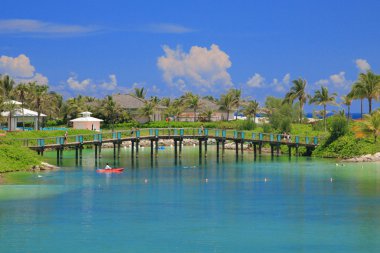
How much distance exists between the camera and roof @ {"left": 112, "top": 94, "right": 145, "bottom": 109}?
418 ft

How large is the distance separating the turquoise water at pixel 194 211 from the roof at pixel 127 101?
64.0 meters

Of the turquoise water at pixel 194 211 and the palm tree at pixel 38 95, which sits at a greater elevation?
the palm tree at pixel 38 95

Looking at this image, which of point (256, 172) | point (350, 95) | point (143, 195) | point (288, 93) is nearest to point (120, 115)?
point (288, 93)

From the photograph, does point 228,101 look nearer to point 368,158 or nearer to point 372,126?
point 372,126

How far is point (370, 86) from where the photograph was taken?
89.0 meters

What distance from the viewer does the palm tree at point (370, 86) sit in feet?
291

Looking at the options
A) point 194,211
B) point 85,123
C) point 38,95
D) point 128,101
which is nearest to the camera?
point 194,211

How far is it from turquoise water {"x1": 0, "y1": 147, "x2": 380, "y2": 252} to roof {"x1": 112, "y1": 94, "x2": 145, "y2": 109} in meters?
64.0

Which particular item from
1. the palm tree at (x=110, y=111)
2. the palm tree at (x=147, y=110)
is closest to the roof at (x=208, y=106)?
the palm tree at (x=147, y=110)

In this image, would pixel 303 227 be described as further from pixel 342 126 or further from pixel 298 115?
pixel 298 115

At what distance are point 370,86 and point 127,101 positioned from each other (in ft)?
173

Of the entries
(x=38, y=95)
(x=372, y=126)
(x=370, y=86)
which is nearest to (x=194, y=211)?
(x=372, y=126)

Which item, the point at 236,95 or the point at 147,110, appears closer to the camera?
the point at 147,110

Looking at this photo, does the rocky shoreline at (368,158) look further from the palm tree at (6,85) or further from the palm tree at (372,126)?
the palm tree at (6,85)
